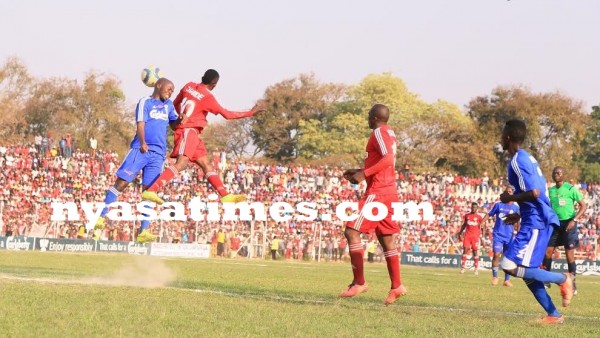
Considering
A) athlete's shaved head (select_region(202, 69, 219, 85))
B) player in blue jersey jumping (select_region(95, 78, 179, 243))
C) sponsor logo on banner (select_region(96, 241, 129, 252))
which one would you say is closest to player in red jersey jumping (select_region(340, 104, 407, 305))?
athlete's shaved head (select_region(202, 69, 219, 85))

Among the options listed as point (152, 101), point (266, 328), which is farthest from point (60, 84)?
point (266, 328)

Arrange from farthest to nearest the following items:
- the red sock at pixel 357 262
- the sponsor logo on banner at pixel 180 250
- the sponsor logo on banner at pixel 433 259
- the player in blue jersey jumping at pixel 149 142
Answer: the sponsor logo on banner at pixel 433 259
the sponsor logo on banner at pixel 180 250
the player in blue jersey jumping at pixel 149 142
the red sock at pixel 357 262

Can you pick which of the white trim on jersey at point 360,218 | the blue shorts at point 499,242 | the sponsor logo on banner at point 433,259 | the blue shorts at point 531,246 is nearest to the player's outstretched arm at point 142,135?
the white trim on jersey at point 360,218

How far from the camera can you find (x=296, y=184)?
57781 mm

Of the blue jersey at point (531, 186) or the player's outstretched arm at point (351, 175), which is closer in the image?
the blue jersey at point (531, 186)

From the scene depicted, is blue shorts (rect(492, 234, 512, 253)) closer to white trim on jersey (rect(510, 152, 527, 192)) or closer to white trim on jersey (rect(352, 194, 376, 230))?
white trim on jersey (rect(352, 194, 376, 230))

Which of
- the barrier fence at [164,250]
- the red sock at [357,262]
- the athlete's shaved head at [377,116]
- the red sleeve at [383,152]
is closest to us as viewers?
the red sleeve at [383,152]

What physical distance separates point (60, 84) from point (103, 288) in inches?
3209

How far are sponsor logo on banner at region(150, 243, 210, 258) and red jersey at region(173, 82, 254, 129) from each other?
92.5ft

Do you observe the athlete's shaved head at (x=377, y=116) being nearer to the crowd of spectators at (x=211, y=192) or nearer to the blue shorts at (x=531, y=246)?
the blue shorts at (x=531, y=246)

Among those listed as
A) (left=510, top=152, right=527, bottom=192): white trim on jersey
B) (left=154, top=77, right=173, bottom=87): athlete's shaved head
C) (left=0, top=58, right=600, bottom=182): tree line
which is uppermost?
(left=0, top=58, right=600, bottom=182): tree line

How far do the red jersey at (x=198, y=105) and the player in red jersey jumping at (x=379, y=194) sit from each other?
3.62 metres

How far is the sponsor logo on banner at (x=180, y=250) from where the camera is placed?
44219 mm

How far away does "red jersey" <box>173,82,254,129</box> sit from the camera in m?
16.0
